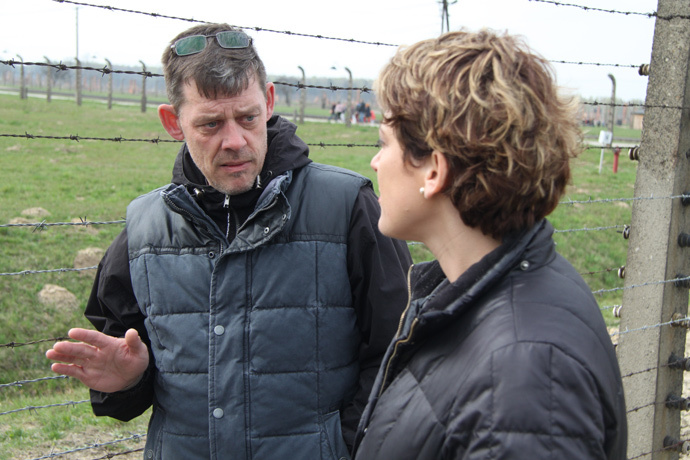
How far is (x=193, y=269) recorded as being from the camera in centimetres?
210

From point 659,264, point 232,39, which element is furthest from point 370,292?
point 659,264

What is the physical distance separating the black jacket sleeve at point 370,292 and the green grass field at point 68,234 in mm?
678

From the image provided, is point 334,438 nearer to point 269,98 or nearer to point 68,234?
point 269,98

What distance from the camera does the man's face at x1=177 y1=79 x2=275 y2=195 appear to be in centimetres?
215

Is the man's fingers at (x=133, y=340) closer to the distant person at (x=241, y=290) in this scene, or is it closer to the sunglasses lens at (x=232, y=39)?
the distant person at (x=241, y=290)

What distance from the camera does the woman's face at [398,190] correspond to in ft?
4.96

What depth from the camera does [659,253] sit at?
358 cm

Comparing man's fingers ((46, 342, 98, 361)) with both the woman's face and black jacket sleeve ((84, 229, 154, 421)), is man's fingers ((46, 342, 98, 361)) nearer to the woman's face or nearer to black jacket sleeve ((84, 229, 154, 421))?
black jacket sleeve ((84, 229, 154, 421))

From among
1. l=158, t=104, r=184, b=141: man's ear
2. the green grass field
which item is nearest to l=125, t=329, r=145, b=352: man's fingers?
l=158, t=104, r=184, b=141: man's ear

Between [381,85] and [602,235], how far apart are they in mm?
9212

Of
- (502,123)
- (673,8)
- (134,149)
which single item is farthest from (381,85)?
(134,149)

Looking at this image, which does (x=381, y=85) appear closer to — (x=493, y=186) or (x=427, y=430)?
(x=493, y=186)

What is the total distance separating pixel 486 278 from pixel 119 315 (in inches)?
54.4

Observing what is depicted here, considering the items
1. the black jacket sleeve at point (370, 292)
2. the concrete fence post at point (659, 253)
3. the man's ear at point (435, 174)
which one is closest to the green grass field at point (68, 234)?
the concrete fence post at point (659, 253)
